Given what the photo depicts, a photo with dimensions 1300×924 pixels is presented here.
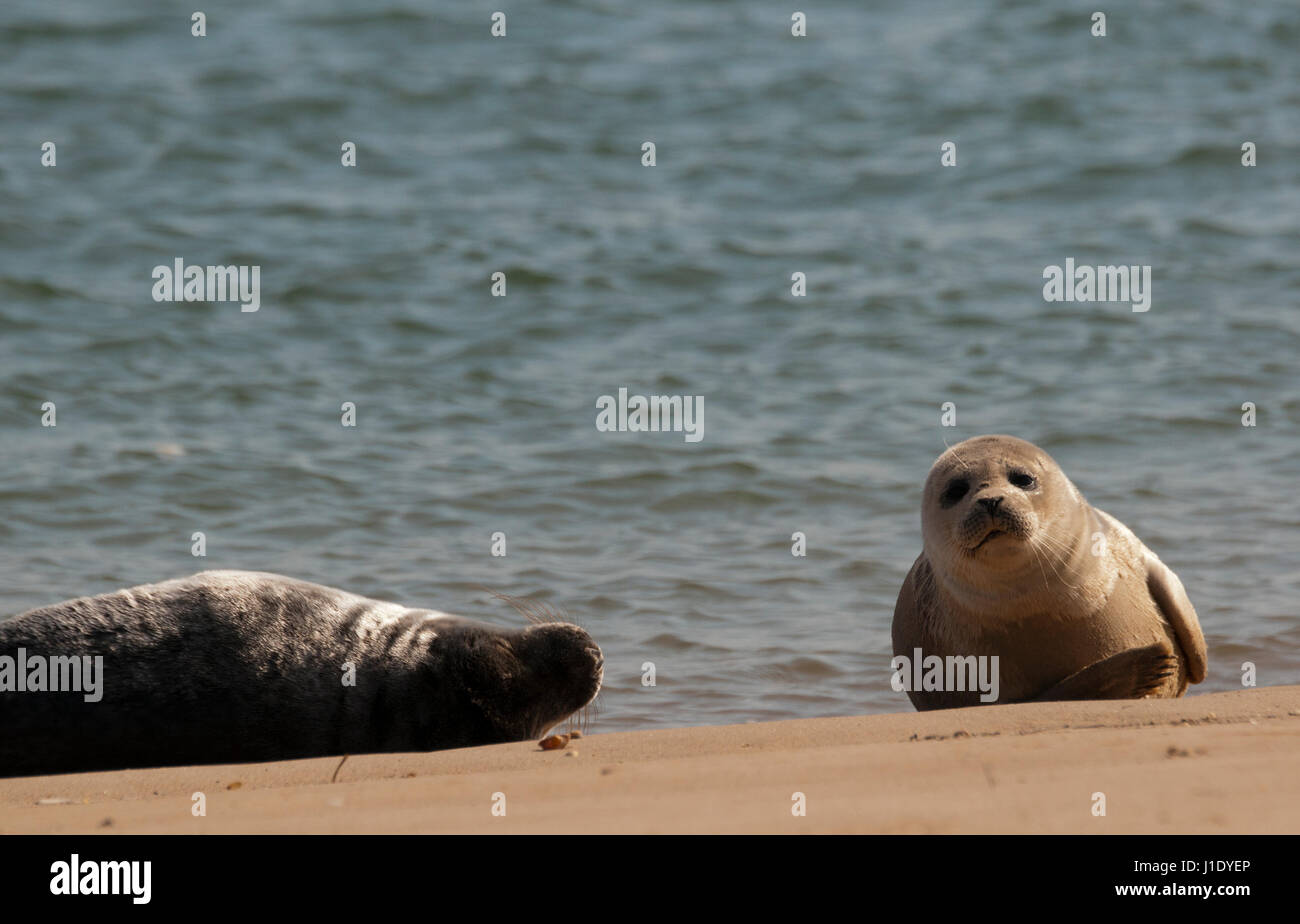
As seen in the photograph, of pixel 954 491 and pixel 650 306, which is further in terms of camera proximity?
pixel 650 306

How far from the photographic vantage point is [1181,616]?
507cm

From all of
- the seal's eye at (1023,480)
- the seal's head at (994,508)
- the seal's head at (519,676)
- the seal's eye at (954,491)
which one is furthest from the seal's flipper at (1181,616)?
the seal's head at (519,676)

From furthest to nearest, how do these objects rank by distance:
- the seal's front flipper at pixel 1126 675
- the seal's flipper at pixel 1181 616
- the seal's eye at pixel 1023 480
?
the seal's flipper at pixel 1181 616
the seal's eye at pixel 1023 480
the seal's front flipper at pixel 1126 675

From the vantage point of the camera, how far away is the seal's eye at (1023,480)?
4.93 m

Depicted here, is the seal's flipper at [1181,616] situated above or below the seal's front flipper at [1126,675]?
above

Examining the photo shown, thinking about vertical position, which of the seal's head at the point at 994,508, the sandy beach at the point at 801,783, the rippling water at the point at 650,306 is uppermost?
the rippling water at the point at 650,306

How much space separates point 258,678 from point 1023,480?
7.66 feet

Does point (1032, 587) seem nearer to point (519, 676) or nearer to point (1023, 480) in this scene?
point (1023, 480)

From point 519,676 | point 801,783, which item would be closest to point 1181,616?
point 519,676

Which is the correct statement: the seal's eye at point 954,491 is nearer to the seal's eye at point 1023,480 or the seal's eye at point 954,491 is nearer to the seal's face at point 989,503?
the seal's face at point 989,503

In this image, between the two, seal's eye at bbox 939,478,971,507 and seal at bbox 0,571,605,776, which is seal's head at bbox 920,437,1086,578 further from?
seal at bbox 0,571,605,776

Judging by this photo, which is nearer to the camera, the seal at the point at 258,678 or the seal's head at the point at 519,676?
the seal at the point at 258,678

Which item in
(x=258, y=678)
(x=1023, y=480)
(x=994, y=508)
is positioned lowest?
(x=258, y=678)
